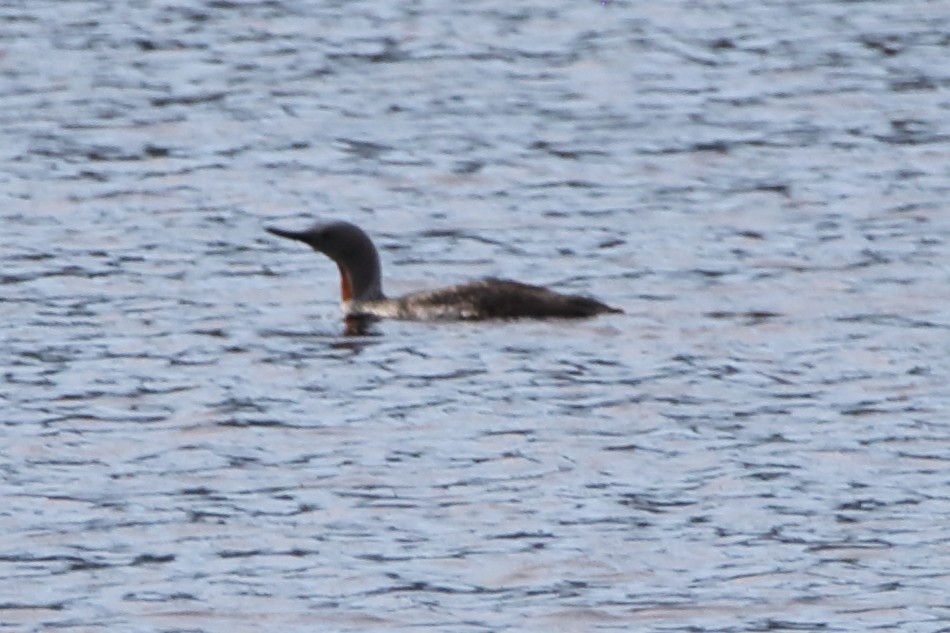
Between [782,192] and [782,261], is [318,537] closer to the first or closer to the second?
[782,261]

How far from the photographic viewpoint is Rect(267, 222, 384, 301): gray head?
16359 millimetres

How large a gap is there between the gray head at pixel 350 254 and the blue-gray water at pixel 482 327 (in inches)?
9.3

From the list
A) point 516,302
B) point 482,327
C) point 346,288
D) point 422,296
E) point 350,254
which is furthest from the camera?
point 350,254

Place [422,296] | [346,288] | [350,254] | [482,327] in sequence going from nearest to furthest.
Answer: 1. [482,327]
2. [422,296]
3. [346,288]
4. [350,254]

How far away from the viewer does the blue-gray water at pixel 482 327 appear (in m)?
10.7

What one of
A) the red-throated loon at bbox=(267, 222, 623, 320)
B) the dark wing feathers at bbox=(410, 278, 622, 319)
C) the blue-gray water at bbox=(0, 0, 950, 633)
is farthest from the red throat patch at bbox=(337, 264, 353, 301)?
the dark wing feathers at bbox=(410, 278, 622, 319)

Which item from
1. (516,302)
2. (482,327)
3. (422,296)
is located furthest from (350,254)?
(516,302)

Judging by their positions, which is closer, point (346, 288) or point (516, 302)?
point (516, 302)

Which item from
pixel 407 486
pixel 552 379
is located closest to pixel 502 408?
pixel 552 379

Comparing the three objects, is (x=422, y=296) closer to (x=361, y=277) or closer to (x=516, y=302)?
(x=361, y=277)

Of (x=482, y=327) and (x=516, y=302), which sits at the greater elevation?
A: (x=516, y=302)

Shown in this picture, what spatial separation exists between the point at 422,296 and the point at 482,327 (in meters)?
0.55

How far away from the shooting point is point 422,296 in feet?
52.2

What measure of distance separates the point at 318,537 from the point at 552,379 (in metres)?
3.11
